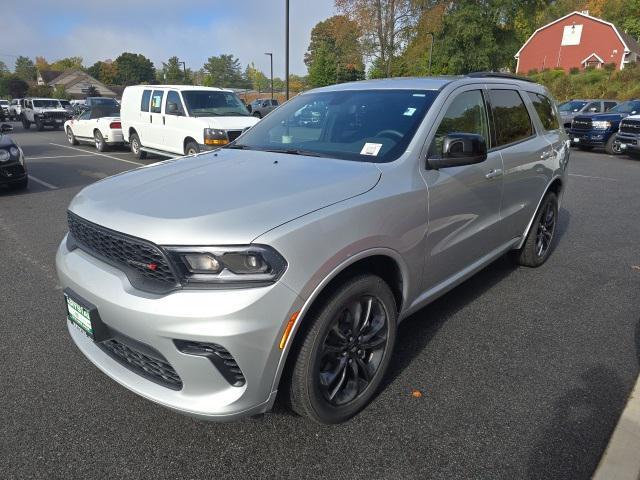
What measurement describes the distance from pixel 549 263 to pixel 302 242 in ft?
12.7

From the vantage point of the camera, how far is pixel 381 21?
38.9 meters

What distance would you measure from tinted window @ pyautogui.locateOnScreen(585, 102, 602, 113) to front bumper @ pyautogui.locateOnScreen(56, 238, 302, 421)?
19594 mm

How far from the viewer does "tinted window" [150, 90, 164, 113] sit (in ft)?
36.1

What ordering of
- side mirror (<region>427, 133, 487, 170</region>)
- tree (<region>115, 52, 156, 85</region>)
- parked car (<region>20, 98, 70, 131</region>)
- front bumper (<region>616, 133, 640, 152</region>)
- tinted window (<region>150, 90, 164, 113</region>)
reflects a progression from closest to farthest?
1. side mirror (<region>427, 133, 487, 170</region>)
2. tinted window (<region>150, 90, 164, 113</region>)
3. front bumper (<region>616, 133, 640, 152</region>)
4. parked car (<region>20, 98, 70, 131</region>)
5. tree (<region>115, 52, 156, 85</region>)

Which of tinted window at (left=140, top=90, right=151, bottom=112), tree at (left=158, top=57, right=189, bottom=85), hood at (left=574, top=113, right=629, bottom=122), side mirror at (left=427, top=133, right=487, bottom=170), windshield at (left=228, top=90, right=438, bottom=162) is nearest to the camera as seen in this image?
side mirror at (left=427, top=133, right=487, bottom=170)

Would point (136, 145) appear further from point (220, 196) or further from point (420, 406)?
point (420, 406)

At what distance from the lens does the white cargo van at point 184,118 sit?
31.5 ft

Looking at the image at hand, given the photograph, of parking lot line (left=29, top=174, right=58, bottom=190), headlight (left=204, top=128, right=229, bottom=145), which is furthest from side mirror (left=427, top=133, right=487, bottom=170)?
parking lot line (left=29, top=174, right=58, bottom=190)

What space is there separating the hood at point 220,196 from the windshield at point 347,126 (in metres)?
0.21

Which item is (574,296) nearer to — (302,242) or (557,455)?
(557,455)

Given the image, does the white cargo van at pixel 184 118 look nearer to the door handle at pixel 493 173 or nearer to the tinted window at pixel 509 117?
the tinted window at pixel 509 117

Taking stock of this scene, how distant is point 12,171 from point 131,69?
362ft

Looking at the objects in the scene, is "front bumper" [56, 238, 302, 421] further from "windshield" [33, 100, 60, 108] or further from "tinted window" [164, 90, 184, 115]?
"windshield" [33, 100, 60, 108]

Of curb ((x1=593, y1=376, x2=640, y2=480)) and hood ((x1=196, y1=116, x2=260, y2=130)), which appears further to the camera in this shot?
hood ((x1=196, y1=116, x2=260, y2=130))
